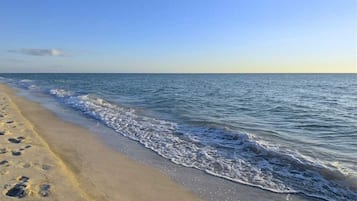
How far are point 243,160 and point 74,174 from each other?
4.35 meters

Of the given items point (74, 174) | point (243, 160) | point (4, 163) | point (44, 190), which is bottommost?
point (243, 160)

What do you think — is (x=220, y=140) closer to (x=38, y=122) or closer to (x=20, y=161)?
(x=20, y=161)

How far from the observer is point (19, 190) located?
5160mm

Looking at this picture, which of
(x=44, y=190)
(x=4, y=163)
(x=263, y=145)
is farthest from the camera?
(x=263, y=145)

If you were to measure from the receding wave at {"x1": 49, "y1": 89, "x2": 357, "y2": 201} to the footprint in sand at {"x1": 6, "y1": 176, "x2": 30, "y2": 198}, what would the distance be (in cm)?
381

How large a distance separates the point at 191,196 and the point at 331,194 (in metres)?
2.86

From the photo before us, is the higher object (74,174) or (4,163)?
(4,163)

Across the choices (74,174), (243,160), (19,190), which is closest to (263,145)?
(243,160)

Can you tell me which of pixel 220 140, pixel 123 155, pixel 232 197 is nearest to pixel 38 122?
pixel 123 155

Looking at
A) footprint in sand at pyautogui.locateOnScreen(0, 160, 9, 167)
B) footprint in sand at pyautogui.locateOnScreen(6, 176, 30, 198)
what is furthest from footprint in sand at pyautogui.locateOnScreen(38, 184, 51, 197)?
footprint in sand at pyautogui.locateOnScreen(0, 160, 9, 167)

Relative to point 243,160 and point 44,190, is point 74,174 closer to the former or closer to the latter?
point 44,190

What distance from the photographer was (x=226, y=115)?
55.6ft

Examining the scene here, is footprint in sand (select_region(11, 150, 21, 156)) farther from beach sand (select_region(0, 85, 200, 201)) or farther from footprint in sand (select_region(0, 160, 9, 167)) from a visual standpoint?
footprint in sand (select_region(0, 160, 9, 167))

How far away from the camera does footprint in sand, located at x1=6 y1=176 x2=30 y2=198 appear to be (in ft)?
16.4
